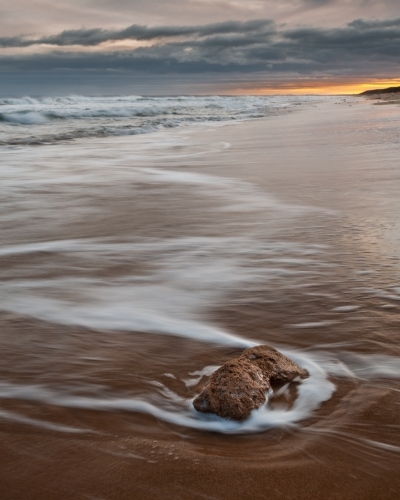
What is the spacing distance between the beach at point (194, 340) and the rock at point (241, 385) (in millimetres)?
41

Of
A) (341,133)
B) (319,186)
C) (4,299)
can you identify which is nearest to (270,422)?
(4,299)

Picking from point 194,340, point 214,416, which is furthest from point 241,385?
point 194,340

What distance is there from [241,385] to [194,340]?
66 centimetres

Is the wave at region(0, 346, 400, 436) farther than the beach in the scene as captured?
Yes

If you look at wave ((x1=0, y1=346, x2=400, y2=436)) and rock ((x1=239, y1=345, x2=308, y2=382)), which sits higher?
rock ((x1=239, y1=345, x2=308, y2=382))

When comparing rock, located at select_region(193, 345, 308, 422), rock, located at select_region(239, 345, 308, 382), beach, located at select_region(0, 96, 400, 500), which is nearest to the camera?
beach, located at select_region(0, 96, 400, 500)

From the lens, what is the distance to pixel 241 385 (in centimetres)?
197

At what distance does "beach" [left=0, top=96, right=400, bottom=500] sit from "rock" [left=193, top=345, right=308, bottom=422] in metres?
0.04

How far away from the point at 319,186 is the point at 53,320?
430cm

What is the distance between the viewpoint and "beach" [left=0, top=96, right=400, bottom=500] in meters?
1.70

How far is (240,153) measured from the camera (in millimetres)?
10344

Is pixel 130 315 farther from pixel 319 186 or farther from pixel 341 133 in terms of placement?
pixel 341 133

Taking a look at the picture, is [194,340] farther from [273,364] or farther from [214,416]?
[214,416]

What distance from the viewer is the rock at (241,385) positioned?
1928mm
